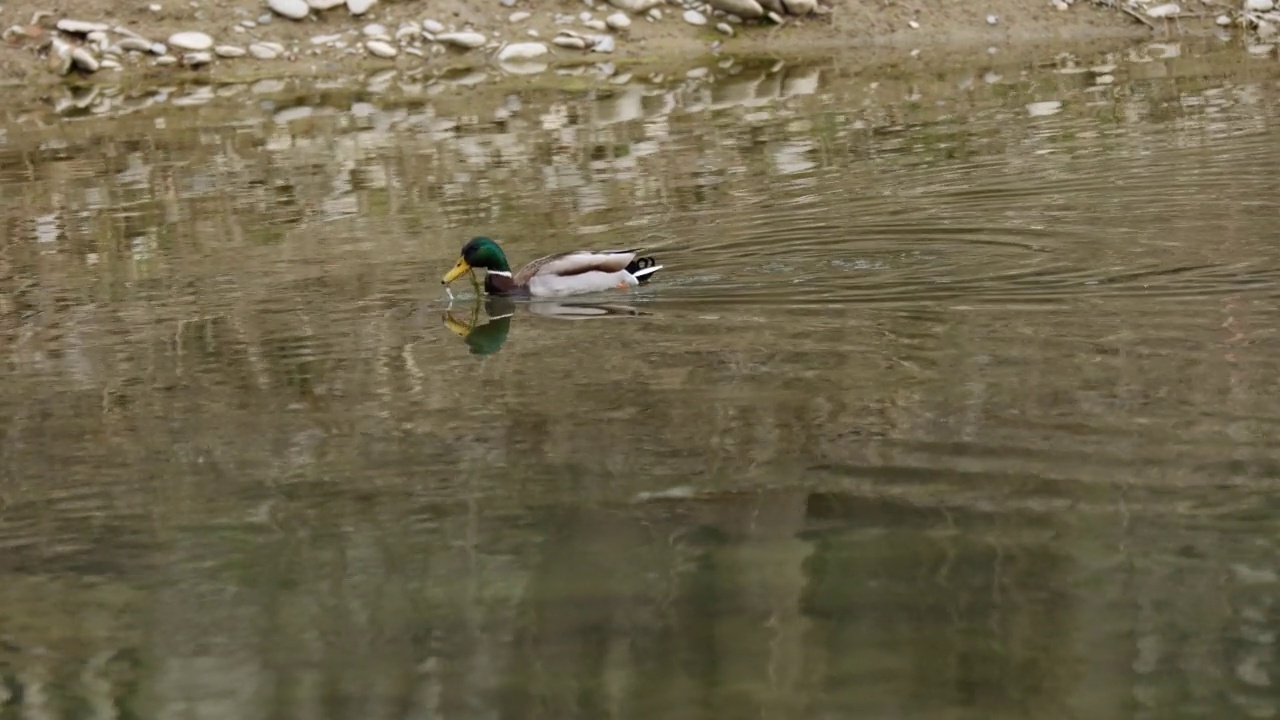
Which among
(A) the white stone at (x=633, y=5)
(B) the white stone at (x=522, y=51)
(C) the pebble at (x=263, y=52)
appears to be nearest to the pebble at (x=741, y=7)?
(A) the white stone at (x=633, y=5)

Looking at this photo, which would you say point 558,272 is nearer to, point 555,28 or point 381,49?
point 381,49

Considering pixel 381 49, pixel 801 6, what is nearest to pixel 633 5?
pixel 801 6

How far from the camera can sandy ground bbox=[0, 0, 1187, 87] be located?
2312 cm

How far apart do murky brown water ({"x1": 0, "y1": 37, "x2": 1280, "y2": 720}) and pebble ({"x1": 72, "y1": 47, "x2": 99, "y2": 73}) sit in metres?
9.75

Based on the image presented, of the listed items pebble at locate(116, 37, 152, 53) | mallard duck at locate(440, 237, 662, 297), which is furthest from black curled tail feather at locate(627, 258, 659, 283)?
pebble at locate(116, 37, 152, 53)

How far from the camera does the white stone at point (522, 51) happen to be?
915 inches

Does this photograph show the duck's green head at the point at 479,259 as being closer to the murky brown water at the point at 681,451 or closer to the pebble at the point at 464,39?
the murky brown water at the point at 681,451

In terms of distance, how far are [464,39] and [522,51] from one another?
30.7 inches

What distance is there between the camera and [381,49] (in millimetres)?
23344

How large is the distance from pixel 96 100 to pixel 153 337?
13.0 metres

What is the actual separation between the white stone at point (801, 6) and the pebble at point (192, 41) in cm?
745

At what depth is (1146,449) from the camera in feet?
21.0

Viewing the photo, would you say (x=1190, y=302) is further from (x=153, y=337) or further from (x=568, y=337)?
(x=153, y=337)

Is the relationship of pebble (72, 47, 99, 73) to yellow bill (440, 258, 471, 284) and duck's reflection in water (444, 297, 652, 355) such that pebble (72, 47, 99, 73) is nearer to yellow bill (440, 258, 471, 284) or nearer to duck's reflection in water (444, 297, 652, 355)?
yellow bill (440, 258, 471, 284)
